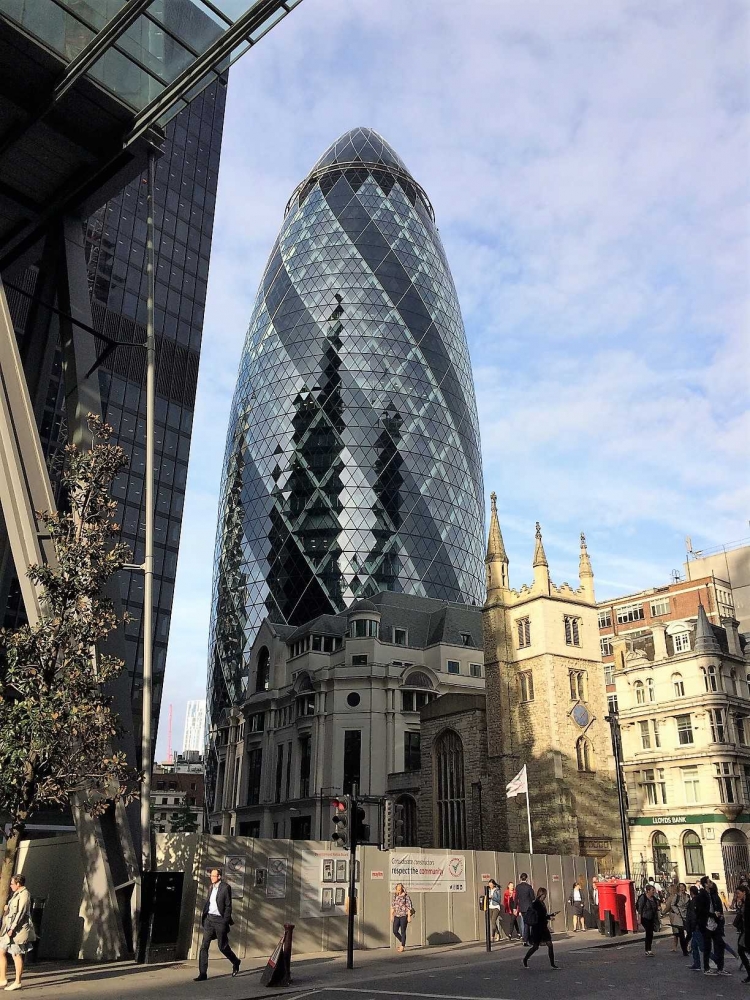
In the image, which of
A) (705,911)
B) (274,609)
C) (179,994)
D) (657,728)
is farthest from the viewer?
(274,609)

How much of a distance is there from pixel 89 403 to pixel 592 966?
578 inches

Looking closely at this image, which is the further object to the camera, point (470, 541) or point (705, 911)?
point (470, 541)

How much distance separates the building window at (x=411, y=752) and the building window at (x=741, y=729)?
23.6m

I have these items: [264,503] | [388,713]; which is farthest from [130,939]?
[264,503]

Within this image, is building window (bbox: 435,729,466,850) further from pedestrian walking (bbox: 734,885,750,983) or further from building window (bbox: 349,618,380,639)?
pedestrian walking (bbox: 734,885,750,983)

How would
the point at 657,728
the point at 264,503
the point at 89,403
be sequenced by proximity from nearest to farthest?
1. the point at 89,403
2. the point at 657,728
3. the point at 264,503

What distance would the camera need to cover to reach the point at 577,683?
4572cm

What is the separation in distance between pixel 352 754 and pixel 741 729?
27.5 metres

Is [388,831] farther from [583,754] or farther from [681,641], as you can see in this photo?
[681,641]

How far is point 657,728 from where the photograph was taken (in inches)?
2040

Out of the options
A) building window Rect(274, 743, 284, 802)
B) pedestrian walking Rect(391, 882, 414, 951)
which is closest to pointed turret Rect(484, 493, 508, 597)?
building window Rect(274, 743, 284, 802)

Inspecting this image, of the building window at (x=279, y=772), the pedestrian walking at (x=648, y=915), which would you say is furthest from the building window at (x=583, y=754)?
the building window at (x=279, y=772)

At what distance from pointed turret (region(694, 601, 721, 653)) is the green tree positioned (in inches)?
1695

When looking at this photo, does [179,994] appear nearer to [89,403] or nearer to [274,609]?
[89,403]
